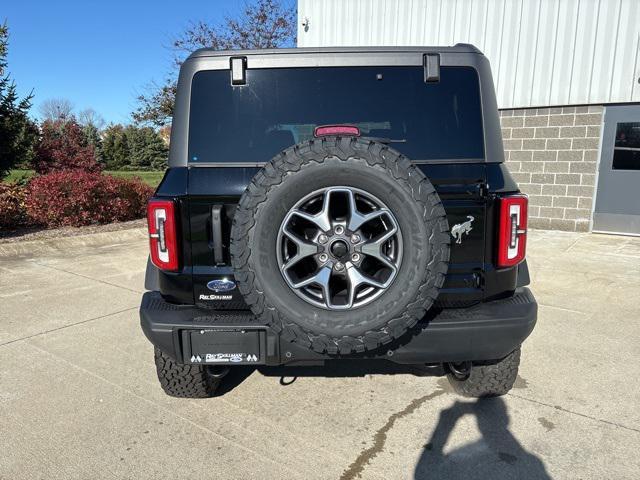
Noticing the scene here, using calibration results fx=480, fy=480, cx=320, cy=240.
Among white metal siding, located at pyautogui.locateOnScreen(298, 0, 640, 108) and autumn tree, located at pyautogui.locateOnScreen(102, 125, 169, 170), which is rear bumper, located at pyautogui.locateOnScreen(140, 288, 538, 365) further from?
autumn tree, located at pyautogui.locateOnScreen(102, 125, 169, 170)

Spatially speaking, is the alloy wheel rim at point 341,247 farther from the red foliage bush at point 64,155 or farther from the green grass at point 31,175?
the red foliage bush at point 64,155

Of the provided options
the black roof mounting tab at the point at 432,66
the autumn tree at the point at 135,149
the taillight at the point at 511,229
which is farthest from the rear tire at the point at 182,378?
the autumn tree at the point at 135,149

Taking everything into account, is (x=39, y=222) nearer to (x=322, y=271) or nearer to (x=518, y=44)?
(x=322, y=271)

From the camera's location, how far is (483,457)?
2.45m

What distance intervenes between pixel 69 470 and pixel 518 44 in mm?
9799

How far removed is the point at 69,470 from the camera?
235 cm

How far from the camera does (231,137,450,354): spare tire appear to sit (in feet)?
6.77

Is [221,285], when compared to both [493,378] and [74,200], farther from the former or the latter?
[74,200]

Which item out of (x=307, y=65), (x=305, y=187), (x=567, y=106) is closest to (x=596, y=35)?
(x=567, y=106)

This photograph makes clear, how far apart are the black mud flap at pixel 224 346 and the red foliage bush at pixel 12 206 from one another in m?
7.84

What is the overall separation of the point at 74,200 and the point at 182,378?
7.26 metres

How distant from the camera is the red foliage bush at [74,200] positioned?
28.9 feet

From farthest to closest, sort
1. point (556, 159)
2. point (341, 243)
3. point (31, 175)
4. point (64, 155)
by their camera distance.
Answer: point (64, 155), point (31, 175), point (556, 159), point (341, 243)

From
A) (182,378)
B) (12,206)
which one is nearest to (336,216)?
(182,378)
